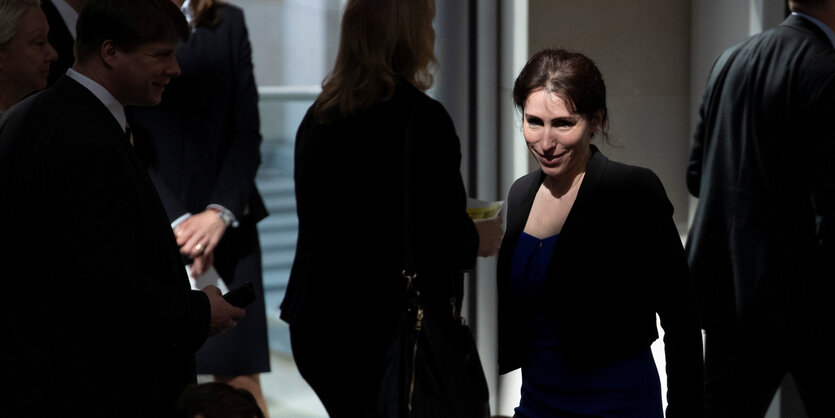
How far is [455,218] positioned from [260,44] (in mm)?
2417

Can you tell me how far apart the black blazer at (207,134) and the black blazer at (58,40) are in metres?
0.57

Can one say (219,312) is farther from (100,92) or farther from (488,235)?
(488,235)

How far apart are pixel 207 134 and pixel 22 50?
115 centimetres

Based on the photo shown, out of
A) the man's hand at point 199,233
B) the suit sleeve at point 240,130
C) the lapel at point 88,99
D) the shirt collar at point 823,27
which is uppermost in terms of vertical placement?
the shirt collar at point 823,27

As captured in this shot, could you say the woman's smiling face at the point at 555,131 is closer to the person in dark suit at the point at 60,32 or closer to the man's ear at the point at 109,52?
the man's ear at the point at 109,52

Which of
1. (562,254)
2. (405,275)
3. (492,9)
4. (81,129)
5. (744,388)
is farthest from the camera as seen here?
(492,9)

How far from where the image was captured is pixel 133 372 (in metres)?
2.58

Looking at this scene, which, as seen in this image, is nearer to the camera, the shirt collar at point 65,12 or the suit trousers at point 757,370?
the suit trousers at point 757,370

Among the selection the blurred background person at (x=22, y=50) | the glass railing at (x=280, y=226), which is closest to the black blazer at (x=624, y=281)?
the blurred background person at (x=22, y=50)

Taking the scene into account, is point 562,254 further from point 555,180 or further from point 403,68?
point 403,68

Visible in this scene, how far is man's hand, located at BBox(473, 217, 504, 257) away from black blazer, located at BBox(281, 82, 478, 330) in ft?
0.41

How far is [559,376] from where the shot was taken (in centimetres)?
270

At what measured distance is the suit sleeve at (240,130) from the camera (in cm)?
423

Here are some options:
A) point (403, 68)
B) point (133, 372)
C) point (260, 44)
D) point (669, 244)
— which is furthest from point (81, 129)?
point (260, 44)
